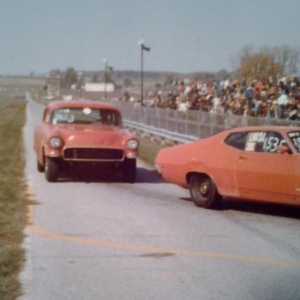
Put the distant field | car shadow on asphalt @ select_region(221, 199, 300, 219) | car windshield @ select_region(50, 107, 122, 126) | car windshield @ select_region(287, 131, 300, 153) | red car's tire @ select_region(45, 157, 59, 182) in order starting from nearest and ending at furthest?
car windshield @ select_region(287, 131, 300, 153), car shadow on asphalt @ select_region(221, 199, 300, 219), red car's tire @ select_region(45, 157, 59, 182), car windshield @ select_region(50, 107, 122, 126), the distant field

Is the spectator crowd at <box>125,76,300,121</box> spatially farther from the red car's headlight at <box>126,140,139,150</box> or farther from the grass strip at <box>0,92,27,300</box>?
the grass strip at <box>0,92,27,300</box>

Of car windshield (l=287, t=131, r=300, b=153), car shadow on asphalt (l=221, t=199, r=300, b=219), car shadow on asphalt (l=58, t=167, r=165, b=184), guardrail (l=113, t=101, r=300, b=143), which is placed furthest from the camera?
guardrail (l=113, t=101, r=300, b=143)

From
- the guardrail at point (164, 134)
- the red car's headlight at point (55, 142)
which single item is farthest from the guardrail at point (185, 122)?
the red car's headlight at point (55, 142)

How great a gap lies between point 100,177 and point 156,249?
24.3 ft

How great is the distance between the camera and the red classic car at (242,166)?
985 centimetres

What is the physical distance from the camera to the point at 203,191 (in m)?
11.1

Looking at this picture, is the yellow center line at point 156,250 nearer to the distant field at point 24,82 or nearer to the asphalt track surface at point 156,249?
the asphalt track surface at point 156,249

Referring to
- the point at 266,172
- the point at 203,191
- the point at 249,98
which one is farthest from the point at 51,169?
the point at 249,98

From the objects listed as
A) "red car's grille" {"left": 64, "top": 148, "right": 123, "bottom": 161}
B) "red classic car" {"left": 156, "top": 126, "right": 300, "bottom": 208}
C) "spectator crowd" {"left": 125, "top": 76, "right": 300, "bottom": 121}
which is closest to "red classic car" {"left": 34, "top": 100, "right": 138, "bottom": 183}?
"red car's grille" {"left": 64, "top": 148, "right": 123, "bottom": 161}

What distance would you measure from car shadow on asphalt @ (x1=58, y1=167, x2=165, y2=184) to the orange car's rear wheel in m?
3.59

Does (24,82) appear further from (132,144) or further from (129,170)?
(132,144)

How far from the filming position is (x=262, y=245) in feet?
27.3

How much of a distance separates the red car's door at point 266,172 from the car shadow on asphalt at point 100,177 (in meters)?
4.62

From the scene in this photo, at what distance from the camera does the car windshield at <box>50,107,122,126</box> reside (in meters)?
15.1
